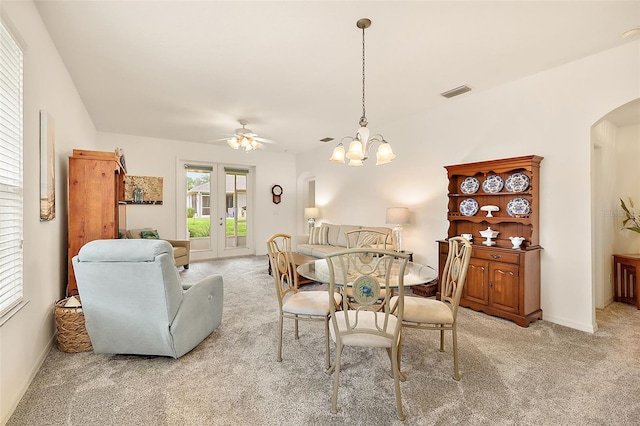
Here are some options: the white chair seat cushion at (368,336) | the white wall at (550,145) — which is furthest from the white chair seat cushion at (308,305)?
the white wall at (550,145)

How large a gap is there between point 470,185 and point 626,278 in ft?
7.27

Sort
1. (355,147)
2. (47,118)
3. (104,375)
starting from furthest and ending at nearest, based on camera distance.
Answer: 1. (355,147)
2. (47,118)
3. (104,375)

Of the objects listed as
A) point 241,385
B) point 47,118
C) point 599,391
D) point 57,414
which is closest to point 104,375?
point 57,414

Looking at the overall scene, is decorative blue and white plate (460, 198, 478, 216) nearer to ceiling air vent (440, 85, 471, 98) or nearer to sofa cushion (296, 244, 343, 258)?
ceiling air vent (440, 85, 471, 98)

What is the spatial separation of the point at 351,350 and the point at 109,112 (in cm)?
476

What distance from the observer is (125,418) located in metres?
1.65

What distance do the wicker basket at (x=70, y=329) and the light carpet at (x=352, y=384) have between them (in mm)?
73

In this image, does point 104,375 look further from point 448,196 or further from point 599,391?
point 448,196

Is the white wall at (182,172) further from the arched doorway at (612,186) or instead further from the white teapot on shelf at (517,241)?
the arched doorway at (612,186)

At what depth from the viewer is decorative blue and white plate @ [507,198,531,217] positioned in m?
3.16

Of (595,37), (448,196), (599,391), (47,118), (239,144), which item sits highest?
(595,37)

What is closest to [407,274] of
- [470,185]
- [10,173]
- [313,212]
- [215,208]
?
[470,185]

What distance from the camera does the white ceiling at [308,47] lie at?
7.02ft

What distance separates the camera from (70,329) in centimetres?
232
